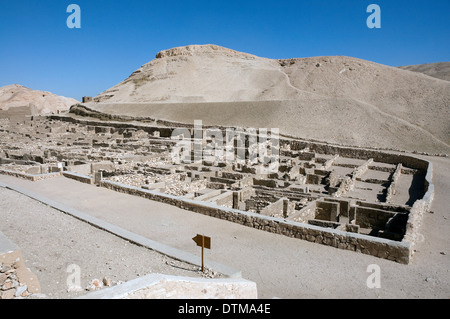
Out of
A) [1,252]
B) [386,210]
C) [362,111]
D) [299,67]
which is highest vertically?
[299,67]

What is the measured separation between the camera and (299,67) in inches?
2495

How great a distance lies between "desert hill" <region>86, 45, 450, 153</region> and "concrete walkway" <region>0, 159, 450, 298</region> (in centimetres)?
2347

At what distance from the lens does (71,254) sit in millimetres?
6414

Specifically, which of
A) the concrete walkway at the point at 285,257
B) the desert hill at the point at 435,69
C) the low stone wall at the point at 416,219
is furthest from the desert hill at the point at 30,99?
the desert hill at the point at 435,69

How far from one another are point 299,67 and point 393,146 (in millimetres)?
37844

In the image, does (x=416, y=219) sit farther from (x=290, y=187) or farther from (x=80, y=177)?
(x=80, y=177)

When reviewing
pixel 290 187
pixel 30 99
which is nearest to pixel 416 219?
pixel 290 187

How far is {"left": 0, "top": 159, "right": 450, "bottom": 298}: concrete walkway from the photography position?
6223 mm

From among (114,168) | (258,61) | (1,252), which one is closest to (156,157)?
(114,168)

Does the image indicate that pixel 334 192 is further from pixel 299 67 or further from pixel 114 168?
pixel 299 67

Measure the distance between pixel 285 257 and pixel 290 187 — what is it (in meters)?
6.72

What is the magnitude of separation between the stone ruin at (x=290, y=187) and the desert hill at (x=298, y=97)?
8880 millimetres

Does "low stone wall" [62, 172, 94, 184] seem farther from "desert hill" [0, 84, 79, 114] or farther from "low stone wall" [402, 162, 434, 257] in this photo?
"desert hill" [0, 84, 79, 114]

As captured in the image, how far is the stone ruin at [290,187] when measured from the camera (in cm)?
871
